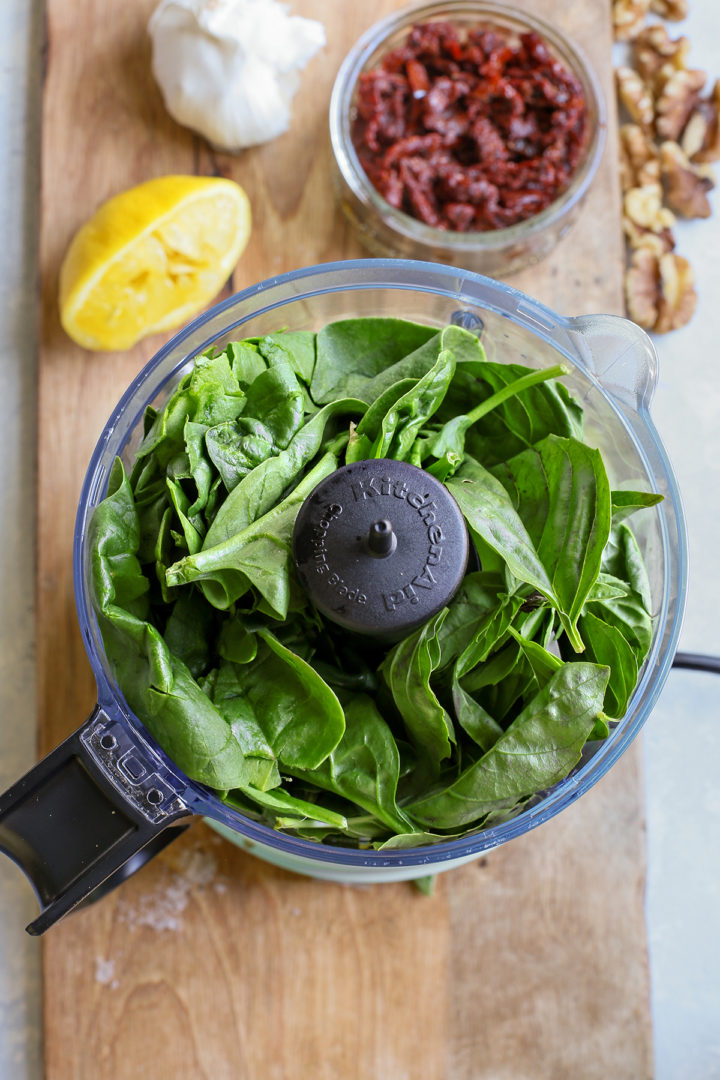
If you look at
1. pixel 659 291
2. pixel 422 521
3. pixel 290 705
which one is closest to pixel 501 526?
pixel 422 521

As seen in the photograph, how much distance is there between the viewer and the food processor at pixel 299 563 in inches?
21.8

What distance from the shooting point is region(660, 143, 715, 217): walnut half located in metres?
0.98

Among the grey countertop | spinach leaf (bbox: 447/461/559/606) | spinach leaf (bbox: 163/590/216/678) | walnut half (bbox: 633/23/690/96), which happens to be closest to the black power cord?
the grey countertop

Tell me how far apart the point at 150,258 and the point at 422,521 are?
1.41ft

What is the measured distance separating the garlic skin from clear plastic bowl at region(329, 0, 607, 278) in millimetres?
54

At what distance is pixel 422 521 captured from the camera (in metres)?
0.54

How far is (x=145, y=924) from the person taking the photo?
2.67 feet

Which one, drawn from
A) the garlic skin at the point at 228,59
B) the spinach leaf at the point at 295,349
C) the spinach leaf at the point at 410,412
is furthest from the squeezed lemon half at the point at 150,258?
the spinach leaf at the point at 410,412

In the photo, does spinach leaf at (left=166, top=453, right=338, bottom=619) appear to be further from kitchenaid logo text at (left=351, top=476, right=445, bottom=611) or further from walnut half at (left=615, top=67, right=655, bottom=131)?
walnut half at (left=615, top=67, right=655, bottom=131)

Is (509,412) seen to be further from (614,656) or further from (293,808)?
(293,808)

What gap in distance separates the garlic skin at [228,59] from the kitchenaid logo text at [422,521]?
1.59ft

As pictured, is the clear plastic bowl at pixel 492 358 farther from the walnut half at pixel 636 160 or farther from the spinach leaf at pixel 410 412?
the walnut half at pixel 636 160

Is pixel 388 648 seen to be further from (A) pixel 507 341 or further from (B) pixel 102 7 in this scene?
(B) pixel 102 7

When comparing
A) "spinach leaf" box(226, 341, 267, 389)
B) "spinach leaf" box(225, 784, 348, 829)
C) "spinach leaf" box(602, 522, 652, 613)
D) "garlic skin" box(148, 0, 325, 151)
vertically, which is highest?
"garlic skin" box(148, 0, 325, 151)
